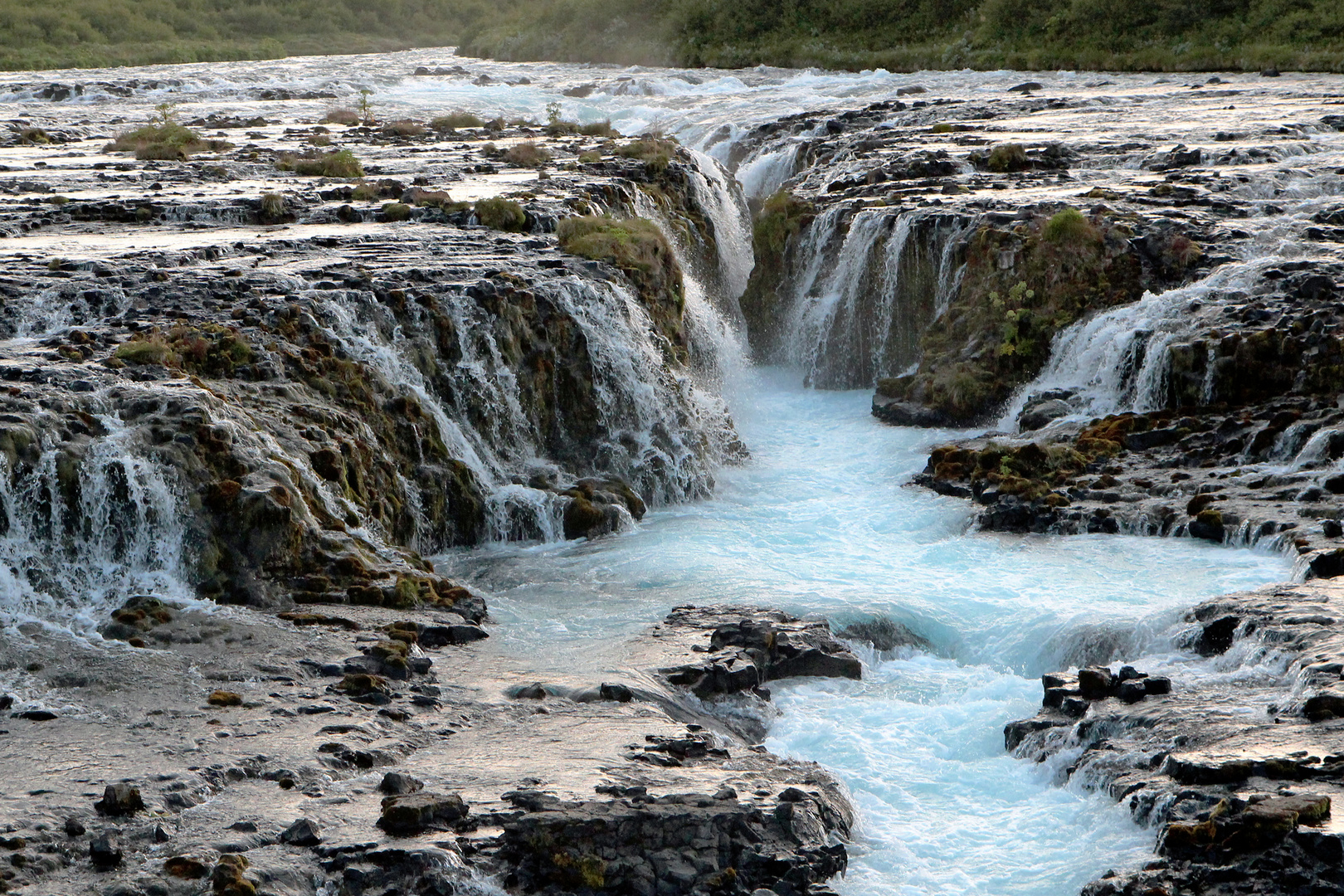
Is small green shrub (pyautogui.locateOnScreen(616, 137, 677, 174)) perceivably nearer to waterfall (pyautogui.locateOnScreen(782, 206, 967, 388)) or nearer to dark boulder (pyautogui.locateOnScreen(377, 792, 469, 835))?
waterfall (pyautogui.locateOnScreen(782, 206, 967, 388))

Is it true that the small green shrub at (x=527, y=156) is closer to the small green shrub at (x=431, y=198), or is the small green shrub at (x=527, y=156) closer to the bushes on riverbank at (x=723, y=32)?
the small green shrub at (x=431, y=198)

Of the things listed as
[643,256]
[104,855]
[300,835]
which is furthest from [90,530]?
[643,256]

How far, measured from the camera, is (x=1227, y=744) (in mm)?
10031

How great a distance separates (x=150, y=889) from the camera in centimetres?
809

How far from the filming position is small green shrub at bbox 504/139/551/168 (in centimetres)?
2794

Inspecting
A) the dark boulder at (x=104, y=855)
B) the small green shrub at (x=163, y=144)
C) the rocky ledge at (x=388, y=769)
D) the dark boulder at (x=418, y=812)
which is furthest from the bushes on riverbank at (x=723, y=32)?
the dark boulder at (x=104, y=855)

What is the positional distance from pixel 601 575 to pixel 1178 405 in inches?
327

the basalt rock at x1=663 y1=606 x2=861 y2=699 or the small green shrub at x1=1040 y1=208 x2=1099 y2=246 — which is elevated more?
the small green shrub at x1=1040 y1=208 x2=1099 y2=246

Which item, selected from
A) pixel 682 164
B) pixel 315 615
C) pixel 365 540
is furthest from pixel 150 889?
pixel 682 164

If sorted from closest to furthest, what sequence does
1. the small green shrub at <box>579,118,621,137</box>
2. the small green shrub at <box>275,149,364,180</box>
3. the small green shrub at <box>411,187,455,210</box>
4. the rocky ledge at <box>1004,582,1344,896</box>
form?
the rocky ledge at <box>1004,582,1344,896</box> < the small green shrub at <box>411,187,455,210</box> < the small green shrub at <box>275,149,364,180</box> < the small green shrub at <box>579,118,621,137</box>

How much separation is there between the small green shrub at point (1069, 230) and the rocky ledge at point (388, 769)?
35.1 ft

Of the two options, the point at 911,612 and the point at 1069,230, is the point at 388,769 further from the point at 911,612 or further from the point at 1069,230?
the point at 1069,230

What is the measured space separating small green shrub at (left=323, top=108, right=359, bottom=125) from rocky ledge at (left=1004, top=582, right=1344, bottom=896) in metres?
29.5

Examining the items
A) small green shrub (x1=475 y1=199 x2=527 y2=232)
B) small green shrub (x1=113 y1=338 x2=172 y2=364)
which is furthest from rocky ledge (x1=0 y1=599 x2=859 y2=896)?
small green shrub (x1=475 y1=199 x2=527 y2=232)
